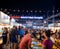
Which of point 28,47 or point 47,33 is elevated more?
point 47,33

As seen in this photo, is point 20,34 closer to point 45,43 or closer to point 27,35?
point 27,35

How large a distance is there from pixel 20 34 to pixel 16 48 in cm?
131

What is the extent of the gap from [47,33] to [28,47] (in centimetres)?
121

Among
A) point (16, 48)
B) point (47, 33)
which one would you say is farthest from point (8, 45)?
point (47, 33)

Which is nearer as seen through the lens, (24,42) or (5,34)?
(24,42)

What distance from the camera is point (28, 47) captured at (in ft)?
23.0

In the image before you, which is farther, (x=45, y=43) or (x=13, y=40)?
(x=13, y=40)

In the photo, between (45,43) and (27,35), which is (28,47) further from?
(45,43)

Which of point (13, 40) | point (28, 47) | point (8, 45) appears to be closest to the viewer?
point (28, 47)

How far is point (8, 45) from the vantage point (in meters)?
15.5

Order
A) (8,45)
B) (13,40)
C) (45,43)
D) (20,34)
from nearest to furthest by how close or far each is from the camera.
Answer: (45,43)
(13,40)
(20,34)
(8,45)

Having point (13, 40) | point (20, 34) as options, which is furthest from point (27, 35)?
point (20, 34)

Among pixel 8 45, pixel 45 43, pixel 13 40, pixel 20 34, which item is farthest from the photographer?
pixel 8 45

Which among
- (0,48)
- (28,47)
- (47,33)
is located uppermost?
(47,33)
